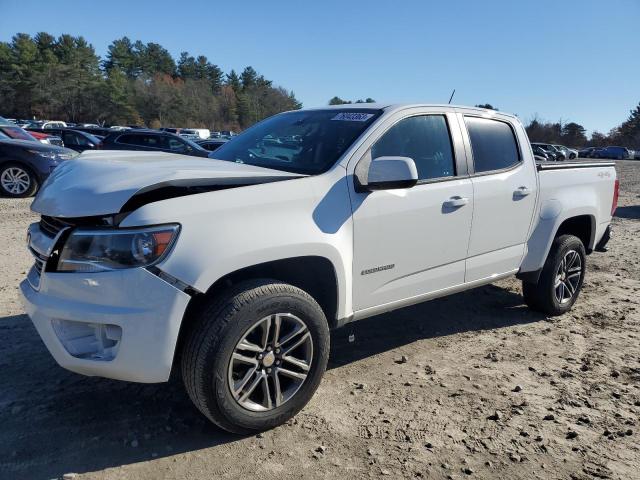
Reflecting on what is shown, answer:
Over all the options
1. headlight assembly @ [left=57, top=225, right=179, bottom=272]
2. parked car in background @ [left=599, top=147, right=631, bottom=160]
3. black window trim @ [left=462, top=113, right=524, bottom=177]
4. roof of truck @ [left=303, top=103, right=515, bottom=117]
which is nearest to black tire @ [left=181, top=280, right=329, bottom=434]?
headlight assembly @ [left=57, top=225, right=179, bottom=272]

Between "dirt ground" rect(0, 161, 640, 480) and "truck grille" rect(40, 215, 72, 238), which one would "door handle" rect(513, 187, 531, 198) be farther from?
"truck grille" rect(40, 215, 72, 238)

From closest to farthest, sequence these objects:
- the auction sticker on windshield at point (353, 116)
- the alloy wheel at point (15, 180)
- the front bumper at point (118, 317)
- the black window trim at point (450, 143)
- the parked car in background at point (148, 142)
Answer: the front bumper at point (118, 317), the black window trim at point (450, 143), the auction sticker on windshield at point (353, 116), the alloy wheel at point (15, 180), the parked car in background at point (148, 142)

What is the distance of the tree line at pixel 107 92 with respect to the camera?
3031 inches

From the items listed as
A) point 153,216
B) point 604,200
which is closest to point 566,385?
point 604,200

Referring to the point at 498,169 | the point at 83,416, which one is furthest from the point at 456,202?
the point at 83,416

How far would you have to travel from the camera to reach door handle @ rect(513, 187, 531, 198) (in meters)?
4.05

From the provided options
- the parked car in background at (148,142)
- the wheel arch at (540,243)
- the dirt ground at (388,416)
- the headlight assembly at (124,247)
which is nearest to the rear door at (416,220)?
the dirt ground at (388,416)

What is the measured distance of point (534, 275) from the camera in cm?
452

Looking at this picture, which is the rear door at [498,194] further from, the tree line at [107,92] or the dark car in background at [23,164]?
the tree line at [107,92]

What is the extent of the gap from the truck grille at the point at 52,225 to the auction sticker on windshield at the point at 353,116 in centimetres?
194

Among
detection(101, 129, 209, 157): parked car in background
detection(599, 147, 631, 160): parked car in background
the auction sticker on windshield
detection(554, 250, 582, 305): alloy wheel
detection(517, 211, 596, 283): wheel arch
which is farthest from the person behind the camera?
detection(599, 147, 631, 160): parked car in background

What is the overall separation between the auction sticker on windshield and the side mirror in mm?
557

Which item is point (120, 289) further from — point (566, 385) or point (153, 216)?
point (566, 385)

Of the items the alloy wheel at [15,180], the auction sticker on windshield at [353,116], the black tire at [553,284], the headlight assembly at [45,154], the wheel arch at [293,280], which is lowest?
the black tire at [553,284]
